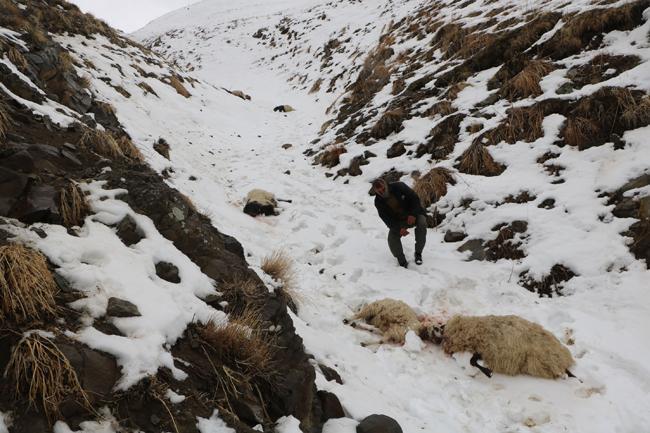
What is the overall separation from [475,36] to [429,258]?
8636 mm

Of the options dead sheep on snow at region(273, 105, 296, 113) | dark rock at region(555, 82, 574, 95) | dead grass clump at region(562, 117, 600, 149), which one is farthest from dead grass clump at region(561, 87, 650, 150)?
dead sheep on snow at region(273, 105, 296, 113)

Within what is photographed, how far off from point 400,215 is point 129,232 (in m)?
4.11

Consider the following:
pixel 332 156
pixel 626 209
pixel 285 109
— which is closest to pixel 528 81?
pixel 626 209

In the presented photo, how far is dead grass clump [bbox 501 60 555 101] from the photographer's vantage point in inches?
326

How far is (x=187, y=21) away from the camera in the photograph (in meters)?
50.6

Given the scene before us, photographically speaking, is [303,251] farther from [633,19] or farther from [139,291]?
[633,19]

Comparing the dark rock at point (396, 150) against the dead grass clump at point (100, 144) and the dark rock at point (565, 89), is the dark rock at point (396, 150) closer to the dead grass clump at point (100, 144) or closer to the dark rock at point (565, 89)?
the dark rock at point (565, 89)

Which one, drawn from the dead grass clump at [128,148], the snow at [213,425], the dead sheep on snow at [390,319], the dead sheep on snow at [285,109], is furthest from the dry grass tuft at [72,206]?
the dead sheep on snow at [285,109]

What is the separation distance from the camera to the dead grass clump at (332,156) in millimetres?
10797

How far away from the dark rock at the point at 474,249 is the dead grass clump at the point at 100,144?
554 centimetres

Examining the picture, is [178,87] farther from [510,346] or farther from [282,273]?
[510,346]

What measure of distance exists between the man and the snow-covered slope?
296mm

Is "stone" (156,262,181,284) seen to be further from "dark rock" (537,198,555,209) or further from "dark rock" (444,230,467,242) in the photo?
"dark rock" (537,198,555,209)

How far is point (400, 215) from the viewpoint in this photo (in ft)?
A: 21.3
